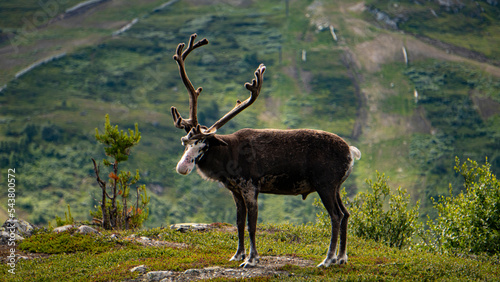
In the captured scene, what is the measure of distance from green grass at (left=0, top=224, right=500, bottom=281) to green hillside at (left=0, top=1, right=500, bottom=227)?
8006 cm

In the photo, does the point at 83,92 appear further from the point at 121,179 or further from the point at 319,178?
the point at 319,178

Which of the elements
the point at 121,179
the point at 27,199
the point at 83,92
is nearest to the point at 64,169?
the point at 27,199

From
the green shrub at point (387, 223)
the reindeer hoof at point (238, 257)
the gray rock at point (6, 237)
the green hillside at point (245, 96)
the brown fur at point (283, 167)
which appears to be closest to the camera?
the brown fur at point (283, 167)

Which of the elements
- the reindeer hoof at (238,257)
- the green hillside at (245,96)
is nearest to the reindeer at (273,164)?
the reindeer hoof at (238,257)

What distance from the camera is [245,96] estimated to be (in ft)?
526

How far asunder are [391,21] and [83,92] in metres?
113

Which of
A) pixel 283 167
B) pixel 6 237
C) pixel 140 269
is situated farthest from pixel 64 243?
pixel 283 167

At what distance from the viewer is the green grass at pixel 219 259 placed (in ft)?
46.9

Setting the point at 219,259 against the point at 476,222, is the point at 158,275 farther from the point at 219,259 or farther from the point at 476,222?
the point at 476,222

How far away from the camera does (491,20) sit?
18975cm

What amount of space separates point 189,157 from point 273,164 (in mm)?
2401

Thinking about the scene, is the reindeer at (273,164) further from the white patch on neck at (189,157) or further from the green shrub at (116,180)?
the green shrub at (116,180)

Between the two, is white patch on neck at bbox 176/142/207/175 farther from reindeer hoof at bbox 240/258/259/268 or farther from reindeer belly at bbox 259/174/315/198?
reindeer hoof at bbox 240/258/259/268

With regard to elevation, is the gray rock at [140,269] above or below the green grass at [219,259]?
above
